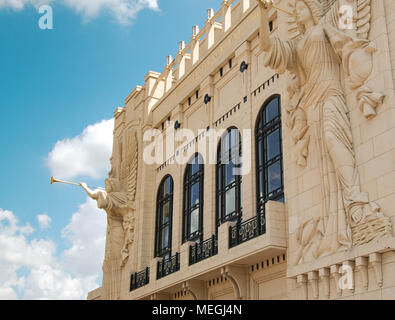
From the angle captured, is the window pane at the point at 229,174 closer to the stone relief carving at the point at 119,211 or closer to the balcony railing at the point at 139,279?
the balcony railing at the point at 139,279

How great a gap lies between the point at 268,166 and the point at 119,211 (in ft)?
34.8

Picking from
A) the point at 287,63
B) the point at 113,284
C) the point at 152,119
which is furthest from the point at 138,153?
the point at 287,63

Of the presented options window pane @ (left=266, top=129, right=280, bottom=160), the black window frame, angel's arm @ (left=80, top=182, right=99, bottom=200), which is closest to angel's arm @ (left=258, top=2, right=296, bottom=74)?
window pane @ (left=266, top=129, right=280, bottom=160)

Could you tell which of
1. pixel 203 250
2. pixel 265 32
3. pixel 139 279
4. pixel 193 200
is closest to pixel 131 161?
pixel 193 200

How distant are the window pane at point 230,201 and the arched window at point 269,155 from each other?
138 centimetres

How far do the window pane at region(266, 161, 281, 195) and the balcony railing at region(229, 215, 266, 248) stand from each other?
1262mm

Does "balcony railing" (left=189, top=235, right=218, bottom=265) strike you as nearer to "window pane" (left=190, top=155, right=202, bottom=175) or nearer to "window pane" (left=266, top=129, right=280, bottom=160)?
"window pane" (left=266, top=129, right=280, bottom=160)

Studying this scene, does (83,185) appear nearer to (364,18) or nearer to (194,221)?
(194,221)

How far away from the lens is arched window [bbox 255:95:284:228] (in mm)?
16484

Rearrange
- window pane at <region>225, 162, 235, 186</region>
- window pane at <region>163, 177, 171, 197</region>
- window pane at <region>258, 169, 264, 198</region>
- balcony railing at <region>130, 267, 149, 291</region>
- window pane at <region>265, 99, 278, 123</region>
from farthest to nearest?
window pane at <region>163, 177, 171, 197</region>, balcony railing at <region>130, 267, 149, 291</region>, window pane at <region>225, 162, 235, 186</region>, window pane at <region>265, 99, 278, 123</region>, window pane at <region>258, 169, 264, 198</region>

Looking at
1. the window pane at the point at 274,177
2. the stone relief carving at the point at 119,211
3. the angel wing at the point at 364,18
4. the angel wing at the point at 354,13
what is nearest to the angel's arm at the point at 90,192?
the stone relief carving at the point at 119,211

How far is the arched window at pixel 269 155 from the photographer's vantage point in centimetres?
1648

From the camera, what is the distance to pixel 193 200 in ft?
69.3

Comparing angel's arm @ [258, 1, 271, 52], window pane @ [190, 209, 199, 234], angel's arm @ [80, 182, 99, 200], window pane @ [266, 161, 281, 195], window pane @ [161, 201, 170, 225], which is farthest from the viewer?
angel's arm @ [80, 182, 99, 200]
